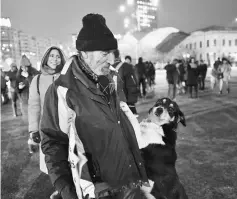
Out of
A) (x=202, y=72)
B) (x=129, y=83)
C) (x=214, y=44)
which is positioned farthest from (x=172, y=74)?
(x=214, y=44)

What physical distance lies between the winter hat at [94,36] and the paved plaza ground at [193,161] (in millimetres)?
2511

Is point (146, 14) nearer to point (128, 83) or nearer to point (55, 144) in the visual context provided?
point (128, 83)

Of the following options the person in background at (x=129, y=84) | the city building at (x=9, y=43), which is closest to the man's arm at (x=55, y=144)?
the person in background at (x=129, y=84)

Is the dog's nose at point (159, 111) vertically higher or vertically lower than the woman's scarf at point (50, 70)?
lower

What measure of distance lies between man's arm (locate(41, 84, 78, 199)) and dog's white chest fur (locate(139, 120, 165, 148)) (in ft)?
3.46

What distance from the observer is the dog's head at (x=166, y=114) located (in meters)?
2.56

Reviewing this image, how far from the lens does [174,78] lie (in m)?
10.1

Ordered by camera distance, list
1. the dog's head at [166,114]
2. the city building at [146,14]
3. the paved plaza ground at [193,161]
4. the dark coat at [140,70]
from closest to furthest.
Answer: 1. the dog's head at [166,114]
2. the paved plaza ground at [193,161]
3. the dark coat at [140,70]
4. the city building at [146,14]

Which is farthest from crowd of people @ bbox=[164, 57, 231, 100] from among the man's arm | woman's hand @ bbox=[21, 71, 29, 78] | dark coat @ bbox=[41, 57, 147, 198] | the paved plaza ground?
the man's arm

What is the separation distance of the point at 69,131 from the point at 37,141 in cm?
156

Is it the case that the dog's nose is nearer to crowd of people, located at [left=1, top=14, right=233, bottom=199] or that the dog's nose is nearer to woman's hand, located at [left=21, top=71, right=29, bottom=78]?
crowd of people, located at [left=1, top=14, right=233, bottom=199]

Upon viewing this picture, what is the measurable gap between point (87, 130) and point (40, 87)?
1.68 metres

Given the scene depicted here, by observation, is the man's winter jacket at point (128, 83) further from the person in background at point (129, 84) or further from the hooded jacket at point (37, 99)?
the hooded jacket at point (37, 99)

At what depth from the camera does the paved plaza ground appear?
3.29 metres
